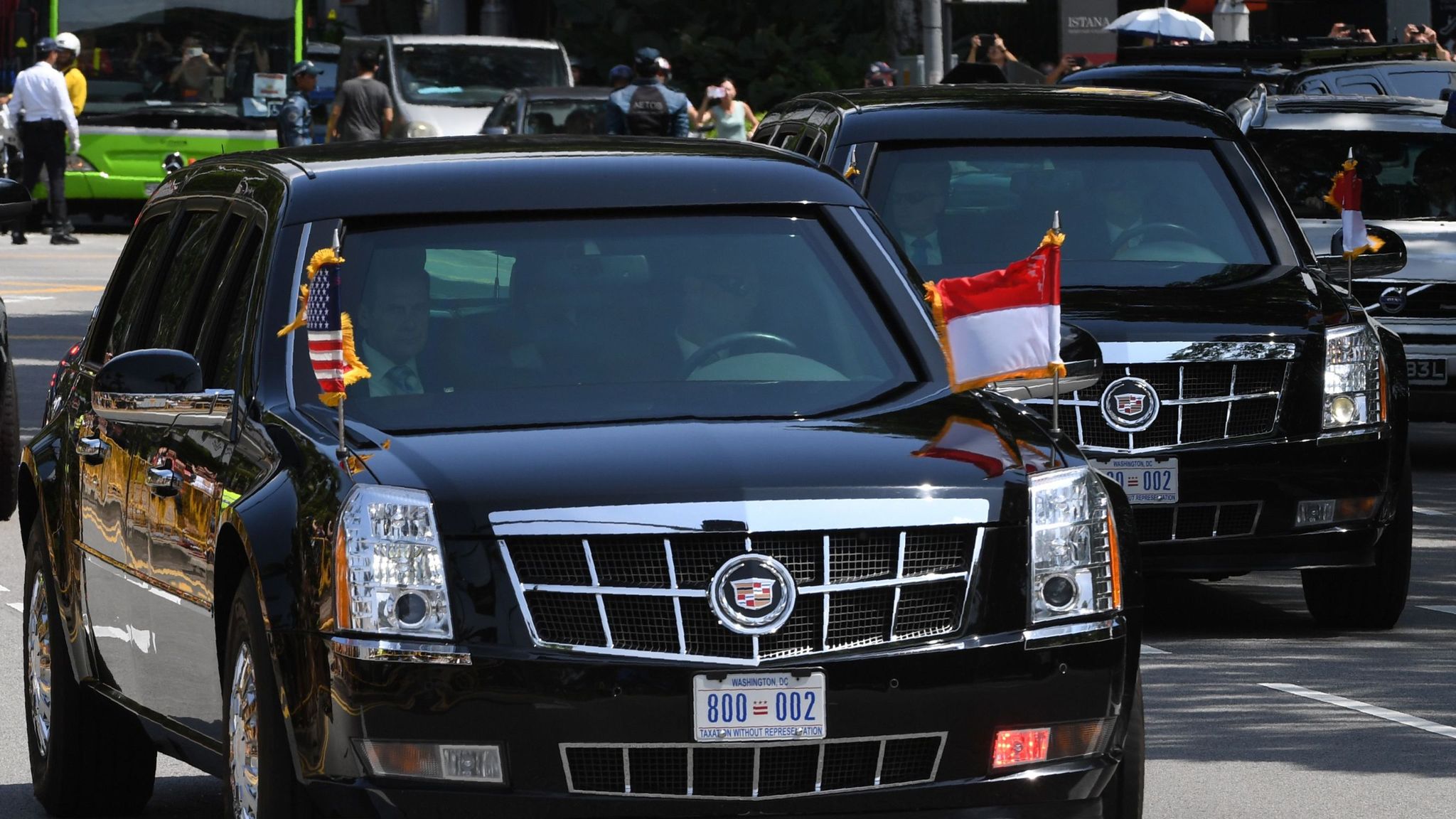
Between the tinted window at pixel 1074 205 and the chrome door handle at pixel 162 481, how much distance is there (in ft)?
15.9

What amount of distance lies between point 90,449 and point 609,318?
150 cm

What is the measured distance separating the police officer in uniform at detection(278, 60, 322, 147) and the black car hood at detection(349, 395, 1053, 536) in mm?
24988

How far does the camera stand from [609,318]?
6.04m

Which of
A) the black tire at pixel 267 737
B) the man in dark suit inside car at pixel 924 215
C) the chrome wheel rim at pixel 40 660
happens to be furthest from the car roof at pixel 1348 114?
the black tire at pixel 267 737

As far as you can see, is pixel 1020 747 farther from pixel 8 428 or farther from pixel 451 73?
pixel 451 73

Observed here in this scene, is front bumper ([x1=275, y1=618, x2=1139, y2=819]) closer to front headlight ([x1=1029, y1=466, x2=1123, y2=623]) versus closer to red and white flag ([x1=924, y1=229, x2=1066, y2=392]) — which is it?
front headlight ([x1=1029, y1=466, x2=1123, y2=623])

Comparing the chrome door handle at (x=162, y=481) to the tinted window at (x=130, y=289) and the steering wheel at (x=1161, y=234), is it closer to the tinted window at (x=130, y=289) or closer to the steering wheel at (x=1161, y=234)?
the tinted window at (x=130, y=289)

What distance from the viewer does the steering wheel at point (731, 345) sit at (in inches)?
237

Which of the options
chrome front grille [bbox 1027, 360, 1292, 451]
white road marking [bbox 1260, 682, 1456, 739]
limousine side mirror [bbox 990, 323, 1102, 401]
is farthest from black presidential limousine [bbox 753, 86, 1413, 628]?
limousine side mirror [bbox 990, 323, 1102, 401]

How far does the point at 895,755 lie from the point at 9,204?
27.6 feet

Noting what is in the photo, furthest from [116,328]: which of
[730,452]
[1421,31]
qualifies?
[1421,31]

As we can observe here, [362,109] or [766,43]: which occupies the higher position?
[766,43]

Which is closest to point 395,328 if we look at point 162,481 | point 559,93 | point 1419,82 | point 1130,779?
point 162,481

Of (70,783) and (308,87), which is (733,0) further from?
(70,783)
